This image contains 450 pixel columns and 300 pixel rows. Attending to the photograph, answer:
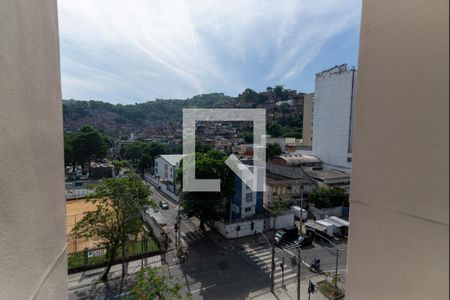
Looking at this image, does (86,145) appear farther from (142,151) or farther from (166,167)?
(166,167)

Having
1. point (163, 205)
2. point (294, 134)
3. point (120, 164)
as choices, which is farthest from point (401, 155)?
point (294, 134)

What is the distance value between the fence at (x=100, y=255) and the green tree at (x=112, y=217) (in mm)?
1149

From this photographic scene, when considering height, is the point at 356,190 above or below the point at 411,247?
above

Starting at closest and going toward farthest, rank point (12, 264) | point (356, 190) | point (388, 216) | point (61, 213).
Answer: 1. point (388, 216)
2. point (12, 264)
3. point (356, 190)
4. point (61, 213)

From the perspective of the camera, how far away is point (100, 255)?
36.8ft

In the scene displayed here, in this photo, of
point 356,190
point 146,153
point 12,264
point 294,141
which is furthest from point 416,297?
point 294,141

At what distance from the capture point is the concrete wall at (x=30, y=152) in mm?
967

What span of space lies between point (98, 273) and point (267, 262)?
7324 mm

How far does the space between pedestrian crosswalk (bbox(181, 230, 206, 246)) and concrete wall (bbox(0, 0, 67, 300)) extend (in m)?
12.3

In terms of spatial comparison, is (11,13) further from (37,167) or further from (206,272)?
(206,272)

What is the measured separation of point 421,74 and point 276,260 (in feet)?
39.5

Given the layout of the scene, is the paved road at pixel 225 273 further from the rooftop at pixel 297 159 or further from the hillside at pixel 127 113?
the hillside at pixel 127 113

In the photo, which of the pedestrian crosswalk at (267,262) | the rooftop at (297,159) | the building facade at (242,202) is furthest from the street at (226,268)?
the rooftop at (297,159)

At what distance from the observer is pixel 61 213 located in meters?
1.62
